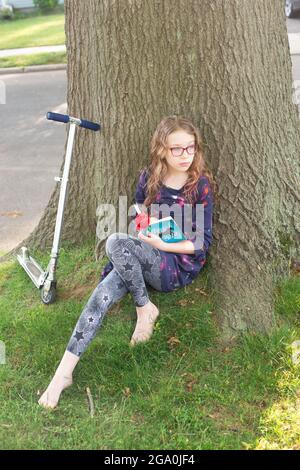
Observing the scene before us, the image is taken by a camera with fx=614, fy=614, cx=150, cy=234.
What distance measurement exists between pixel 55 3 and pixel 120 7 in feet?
63.0

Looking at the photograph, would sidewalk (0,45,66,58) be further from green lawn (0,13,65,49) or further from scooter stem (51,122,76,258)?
scooter stem (51,122,76,258)

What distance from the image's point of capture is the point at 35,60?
1206 cm

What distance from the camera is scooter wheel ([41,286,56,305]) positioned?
3.62m

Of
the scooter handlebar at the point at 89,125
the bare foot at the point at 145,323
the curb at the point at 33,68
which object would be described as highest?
the scooter handlebar at the point at 89,125

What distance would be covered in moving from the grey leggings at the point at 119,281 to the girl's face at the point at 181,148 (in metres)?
0.46

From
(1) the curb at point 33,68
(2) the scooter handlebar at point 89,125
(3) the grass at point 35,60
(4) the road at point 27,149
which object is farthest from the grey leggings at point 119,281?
(3) the grass at point 35,60

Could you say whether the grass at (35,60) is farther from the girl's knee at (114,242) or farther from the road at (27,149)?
the girl's knee at (114,242)

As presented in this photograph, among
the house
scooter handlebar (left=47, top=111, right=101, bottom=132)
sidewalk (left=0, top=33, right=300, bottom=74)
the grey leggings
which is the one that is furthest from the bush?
the grey leggings

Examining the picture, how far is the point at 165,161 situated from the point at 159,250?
0.48m

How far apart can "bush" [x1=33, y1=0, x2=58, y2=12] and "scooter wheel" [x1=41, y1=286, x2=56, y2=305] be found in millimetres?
19191

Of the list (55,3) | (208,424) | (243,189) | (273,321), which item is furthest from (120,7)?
(55,3)

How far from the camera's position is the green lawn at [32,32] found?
45.7 feet
